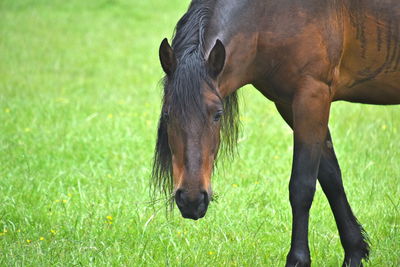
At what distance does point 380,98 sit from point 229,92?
95cm

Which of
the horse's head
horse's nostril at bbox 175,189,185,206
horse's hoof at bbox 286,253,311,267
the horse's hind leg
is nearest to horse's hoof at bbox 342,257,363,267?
the horse's hind leg

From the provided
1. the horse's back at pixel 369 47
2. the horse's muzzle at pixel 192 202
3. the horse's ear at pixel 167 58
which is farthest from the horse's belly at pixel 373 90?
the horse's muzzle at pixel 192 202

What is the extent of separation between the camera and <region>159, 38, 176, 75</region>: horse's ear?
346cm

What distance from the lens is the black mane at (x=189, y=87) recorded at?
3.43 m

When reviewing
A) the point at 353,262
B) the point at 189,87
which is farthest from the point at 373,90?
the point at 189,87

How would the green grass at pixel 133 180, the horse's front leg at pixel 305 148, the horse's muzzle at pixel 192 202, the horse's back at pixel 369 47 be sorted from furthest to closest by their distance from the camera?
the green grass at pixel 133 180
the horse's back at pixel 369 47
the horse's front leg at pixel 305 148
the horse's muzzle at pixel 192 202

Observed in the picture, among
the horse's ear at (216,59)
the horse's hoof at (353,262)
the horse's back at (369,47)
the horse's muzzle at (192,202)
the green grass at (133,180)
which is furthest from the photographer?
the green grass at (133,180)

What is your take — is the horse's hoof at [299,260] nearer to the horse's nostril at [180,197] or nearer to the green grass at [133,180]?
the green grass at [133,180]

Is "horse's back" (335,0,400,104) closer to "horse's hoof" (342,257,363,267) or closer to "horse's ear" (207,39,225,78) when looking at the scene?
"horse's ear" (207,39,225,78)

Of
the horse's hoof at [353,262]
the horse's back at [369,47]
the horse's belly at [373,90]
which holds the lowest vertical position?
the horse's hoof at [353,262]

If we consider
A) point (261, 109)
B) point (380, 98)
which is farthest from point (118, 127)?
point (380, 98)

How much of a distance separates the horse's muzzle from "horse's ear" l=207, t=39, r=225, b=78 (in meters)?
0.59

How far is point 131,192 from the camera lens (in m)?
5.54

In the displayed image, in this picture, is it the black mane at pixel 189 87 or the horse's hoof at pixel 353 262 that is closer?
the black mane at pixel 189 87
